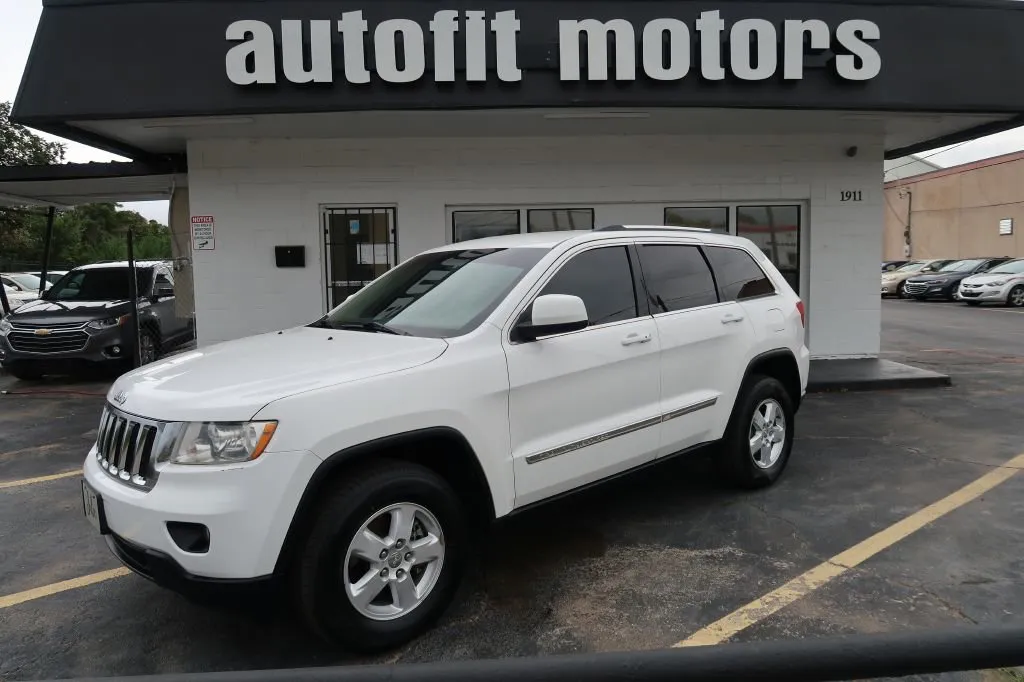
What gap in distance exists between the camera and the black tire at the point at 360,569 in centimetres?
296

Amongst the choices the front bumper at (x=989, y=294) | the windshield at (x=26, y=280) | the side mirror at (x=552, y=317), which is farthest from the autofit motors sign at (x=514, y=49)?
the front bumper at (x=989, y=294)

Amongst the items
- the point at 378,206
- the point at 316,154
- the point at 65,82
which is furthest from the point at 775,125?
the point at 65,82

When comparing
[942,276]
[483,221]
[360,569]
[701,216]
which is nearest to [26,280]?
[483,221]

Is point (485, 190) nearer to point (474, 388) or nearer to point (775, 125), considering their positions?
point (775, 125)

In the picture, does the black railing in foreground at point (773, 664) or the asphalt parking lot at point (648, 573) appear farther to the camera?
the asphalt parking lot at point (648, 573)

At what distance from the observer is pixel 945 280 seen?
25688 mm

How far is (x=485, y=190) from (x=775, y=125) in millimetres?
3719

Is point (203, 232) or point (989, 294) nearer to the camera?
point (203, 232)

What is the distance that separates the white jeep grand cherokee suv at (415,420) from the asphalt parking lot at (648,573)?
0.32m

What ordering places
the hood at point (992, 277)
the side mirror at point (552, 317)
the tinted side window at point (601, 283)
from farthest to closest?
the hood at point (992, 277) < the tinted side window at point (601, 283) < the side mirror at point (552, 317)

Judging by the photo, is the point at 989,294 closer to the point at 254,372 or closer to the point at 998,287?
the point at 998,287

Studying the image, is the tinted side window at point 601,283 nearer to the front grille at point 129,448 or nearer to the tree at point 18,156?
the front grille at point 129,448

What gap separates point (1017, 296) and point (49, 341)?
24494 millimetres

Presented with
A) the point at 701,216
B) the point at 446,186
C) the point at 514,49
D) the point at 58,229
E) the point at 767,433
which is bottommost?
the point at 767,433
